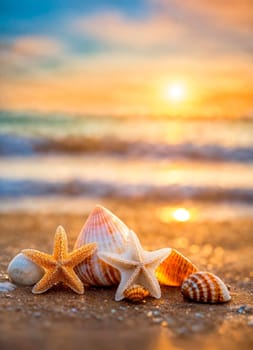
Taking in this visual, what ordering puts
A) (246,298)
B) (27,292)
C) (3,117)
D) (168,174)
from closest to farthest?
(27,292), (246,298), (168,174), (3,117)

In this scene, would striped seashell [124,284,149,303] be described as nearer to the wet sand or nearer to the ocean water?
the wet sand

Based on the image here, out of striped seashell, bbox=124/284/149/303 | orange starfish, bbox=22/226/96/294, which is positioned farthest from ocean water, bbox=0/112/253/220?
striped seashell, bbox=124/284/149/303

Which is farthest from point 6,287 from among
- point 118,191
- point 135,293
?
point 118,191

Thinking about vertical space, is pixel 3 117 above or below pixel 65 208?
above

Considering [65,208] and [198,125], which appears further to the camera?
[198,125]

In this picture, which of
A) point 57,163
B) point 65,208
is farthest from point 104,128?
point 65,208

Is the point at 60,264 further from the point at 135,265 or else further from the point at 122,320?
the point at 122,320

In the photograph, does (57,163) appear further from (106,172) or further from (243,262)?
Answer: (243,262)
